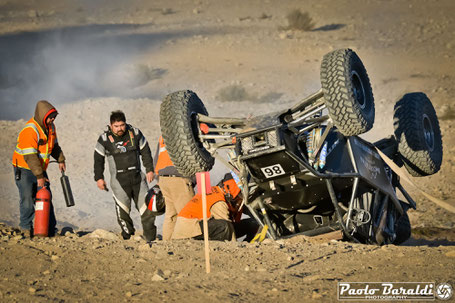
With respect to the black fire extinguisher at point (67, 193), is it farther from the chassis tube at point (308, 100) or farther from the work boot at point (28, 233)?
the chassis tube at point (308, 100)

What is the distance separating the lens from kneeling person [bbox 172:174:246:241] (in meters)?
9.02

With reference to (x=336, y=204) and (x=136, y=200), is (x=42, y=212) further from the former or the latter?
(x=336, y=204)

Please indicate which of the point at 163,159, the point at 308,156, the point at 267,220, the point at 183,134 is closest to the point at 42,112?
the point at 163,159

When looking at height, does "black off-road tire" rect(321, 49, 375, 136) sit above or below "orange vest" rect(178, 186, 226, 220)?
above

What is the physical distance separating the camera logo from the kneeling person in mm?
3442

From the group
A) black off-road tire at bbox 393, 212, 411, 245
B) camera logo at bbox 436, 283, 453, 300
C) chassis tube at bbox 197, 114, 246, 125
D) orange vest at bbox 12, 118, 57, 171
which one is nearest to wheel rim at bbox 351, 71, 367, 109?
chassis tube at bbox 197, 114, 246, 125

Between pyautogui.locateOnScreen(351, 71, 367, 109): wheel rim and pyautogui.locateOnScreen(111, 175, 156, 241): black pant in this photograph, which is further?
pyautogui.locateOnScreen(111, 175, 156, 241): black pant

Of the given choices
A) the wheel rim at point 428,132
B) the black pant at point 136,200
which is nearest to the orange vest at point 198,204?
the black pant at point 136,200

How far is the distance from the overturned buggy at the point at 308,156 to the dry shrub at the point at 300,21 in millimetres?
22216

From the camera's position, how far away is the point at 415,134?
31.1ft

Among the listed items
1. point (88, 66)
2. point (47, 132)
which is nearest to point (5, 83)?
point (88, 66)

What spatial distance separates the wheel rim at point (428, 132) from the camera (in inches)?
386

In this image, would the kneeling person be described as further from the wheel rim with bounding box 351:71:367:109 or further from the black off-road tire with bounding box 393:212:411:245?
the black off-road tire with bounding box 393:212:411:245

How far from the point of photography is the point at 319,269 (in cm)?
695
